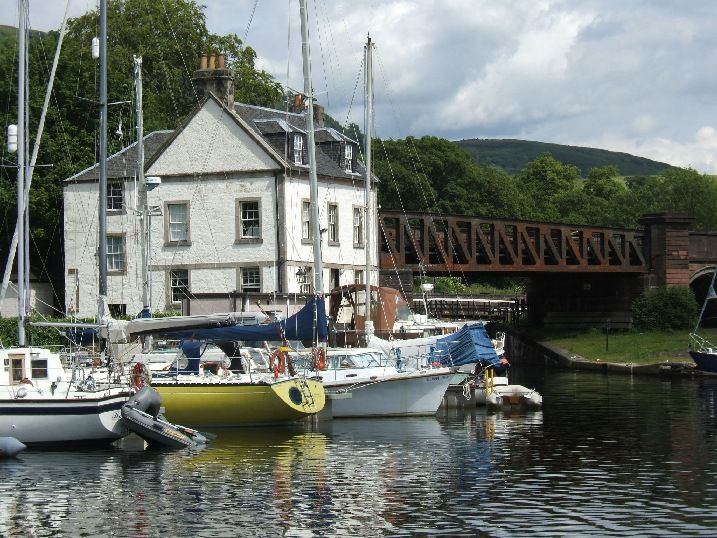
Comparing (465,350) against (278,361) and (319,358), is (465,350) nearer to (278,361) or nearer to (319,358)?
(319,358)

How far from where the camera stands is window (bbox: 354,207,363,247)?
72.5m

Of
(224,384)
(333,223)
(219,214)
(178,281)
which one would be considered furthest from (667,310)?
(224,384)

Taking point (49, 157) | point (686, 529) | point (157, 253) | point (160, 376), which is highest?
point (49, 157)

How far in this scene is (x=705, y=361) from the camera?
248ft

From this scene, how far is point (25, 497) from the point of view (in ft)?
104

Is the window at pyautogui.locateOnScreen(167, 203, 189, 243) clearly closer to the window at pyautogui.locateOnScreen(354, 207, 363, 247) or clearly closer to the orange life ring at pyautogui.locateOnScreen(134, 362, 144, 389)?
the window at pyautogui.locateOnScreen(354, 207, 363, 247)

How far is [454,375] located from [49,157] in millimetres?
38716

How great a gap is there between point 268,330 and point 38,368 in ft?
30.6

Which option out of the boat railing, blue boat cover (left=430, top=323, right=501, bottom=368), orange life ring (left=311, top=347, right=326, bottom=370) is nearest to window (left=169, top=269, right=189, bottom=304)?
blue boat cover (left=430, top=323, right=501, bottom=368)

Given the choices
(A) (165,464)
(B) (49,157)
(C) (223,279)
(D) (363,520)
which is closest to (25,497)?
(A) (165,464)

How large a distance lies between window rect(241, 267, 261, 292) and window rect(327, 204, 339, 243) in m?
4.55

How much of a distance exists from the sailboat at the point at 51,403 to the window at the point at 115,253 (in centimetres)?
3056

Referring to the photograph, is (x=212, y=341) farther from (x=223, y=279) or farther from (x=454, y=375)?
(x=223, y=279)

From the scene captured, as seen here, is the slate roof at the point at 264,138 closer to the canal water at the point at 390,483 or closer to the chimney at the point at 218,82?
the chimney at the point at 218,82
